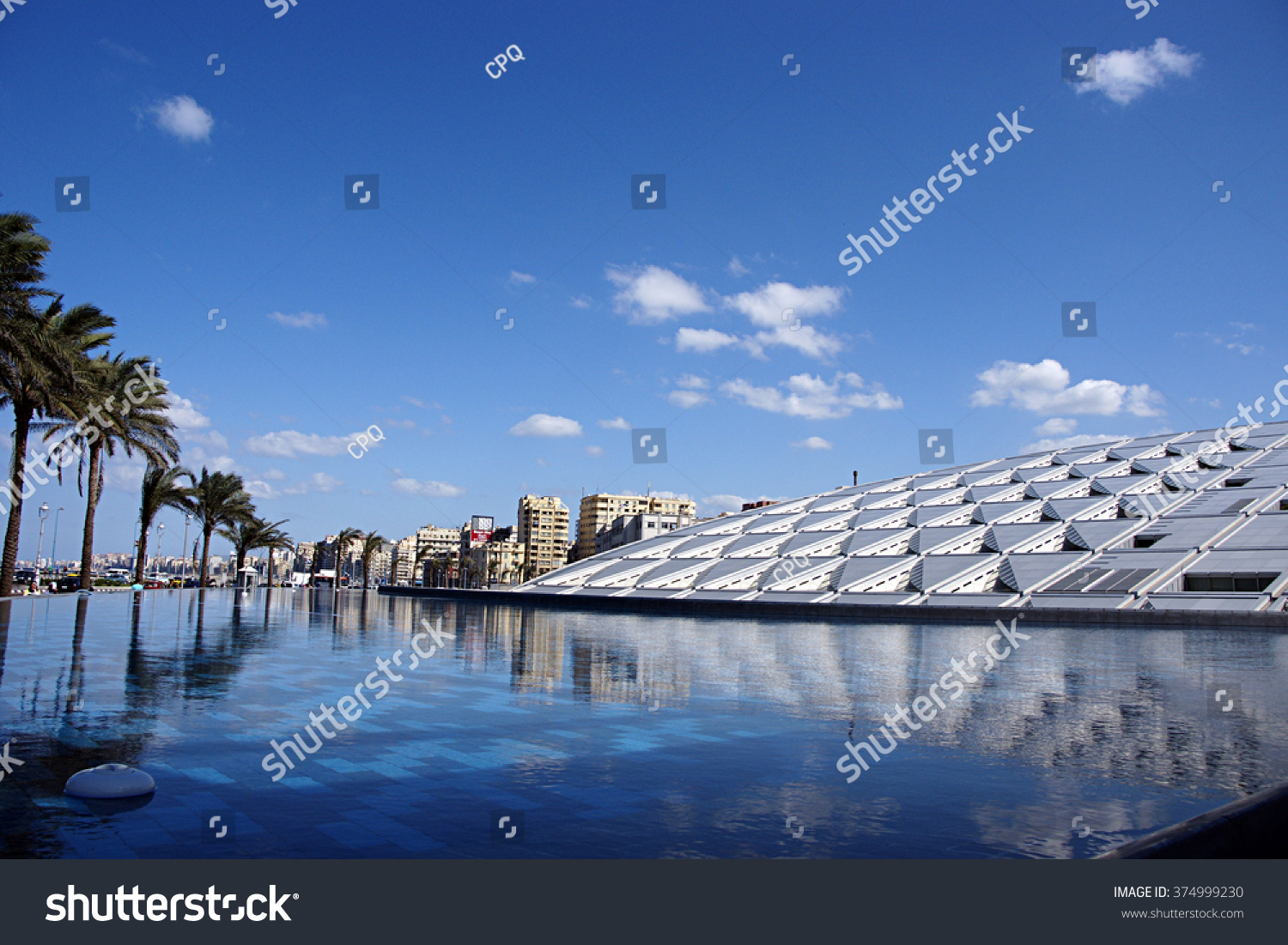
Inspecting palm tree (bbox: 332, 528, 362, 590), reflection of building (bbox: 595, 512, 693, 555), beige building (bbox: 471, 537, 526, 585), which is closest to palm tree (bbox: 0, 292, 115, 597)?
palm tree (bbox: 332, 528, 362, 590)

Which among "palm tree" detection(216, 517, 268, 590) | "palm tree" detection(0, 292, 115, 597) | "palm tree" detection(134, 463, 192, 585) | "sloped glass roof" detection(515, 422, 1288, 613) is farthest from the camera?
"palm tree" detection(216, 517, 268, 590)

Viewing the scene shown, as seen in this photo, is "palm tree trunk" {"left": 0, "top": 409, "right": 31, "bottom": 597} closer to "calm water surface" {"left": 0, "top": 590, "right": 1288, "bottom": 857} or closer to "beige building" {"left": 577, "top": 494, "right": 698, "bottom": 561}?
"calm water surface" {"left": 0, "top": 590, "right": 1288, "bottom": 857}

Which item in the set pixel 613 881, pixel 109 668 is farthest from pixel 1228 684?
pixel 109 668

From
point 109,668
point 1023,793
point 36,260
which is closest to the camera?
point 1023,793

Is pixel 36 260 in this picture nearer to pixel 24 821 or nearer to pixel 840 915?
pixel 24 821

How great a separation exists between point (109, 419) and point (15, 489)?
5464 mm

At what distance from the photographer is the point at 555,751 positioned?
234 inches

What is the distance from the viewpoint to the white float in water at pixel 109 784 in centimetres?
445

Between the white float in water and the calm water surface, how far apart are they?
91 millimetres

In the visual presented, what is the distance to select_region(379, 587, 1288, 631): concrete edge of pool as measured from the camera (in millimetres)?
19122

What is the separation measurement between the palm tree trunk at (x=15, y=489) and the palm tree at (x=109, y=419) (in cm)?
119

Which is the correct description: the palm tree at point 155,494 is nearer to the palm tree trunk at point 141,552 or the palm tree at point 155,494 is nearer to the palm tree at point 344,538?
the palm tree trunk at point 141,552

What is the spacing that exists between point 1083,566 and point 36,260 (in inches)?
1094

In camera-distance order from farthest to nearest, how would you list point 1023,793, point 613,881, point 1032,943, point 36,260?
1. point 36,260
2. point 1023,793
3. point 613,881
4. point 1032,943
